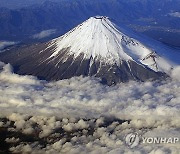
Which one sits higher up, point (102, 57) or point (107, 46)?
point (107, 46)

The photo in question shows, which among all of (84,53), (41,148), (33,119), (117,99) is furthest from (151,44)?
(41,148)

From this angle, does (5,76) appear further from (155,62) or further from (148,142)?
(148,142)

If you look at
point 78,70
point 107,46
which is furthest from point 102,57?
point 78,70

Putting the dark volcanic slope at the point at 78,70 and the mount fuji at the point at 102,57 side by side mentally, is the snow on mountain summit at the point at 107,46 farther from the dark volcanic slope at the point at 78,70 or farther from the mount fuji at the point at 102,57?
the dark volcanic slope at the point at 78,70

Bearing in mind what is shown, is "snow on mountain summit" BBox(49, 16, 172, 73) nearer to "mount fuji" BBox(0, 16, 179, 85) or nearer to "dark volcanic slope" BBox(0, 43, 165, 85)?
"mount fuji" BBox(0, 16, 179, 85)

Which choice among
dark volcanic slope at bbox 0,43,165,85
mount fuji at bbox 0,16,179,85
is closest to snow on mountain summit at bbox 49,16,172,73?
mount fuji at bbox 0,16,179,85

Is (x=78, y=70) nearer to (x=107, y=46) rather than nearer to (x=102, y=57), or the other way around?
(x=102, y=57)

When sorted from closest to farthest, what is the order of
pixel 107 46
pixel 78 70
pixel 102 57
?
1. pixel 78 70
2. pixel 102 57
3. pixel 107 46
